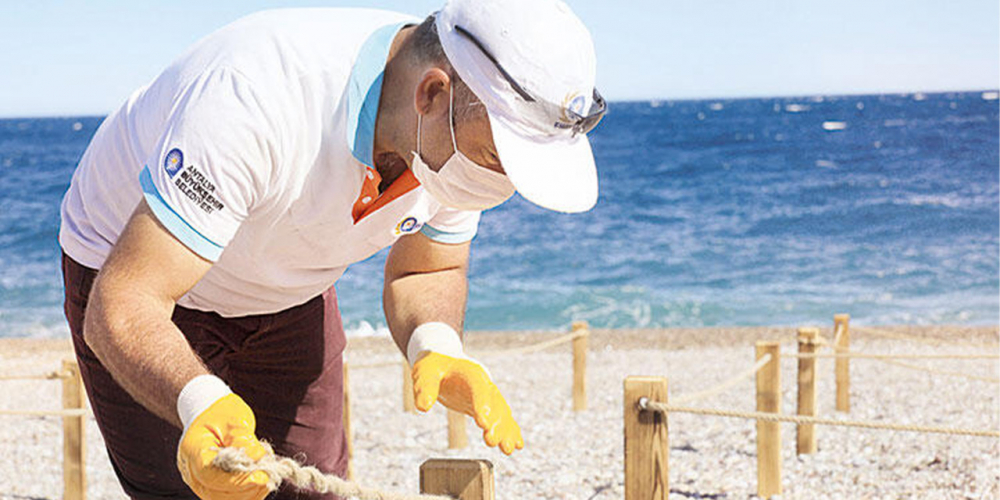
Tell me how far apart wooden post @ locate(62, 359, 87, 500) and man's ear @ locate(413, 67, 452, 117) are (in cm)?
348

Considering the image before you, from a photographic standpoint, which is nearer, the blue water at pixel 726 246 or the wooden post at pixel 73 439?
the wooden post at pixel 73 439

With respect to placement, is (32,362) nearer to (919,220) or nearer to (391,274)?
(391,274)

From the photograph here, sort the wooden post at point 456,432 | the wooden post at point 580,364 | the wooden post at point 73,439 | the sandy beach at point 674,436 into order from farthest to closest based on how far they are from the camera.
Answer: the wooden post at point 580,364
the wooden post at point 456,432
the sandy beach at point 674,436
the wooden post at point 73,439

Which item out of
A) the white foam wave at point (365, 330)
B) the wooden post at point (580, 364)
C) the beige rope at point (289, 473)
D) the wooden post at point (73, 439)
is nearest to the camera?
the beige rope at point (289, 473)

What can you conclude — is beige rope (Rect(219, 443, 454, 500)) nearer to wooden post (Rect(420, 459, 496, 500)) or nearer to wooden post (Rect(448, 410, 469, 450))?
wooden post (Rect(420, 459, 496, 500))

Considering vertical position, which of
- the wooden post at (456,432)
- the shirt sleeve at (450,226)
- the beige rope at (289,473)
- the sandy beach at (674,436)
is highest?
the shirt sleeve at (450,226)

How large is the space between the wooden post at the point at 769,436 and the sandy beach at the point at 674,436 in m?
0.19

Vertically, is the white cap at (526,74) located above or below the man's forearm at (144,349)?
above

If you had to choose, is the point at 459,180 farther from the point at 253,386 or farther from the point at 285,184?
the point at 253,386

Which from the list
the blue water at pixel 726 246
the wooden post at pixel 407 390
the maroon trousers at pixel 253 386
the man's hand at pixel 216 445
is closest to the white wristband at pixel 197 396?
the man's hand at pixel 216 445

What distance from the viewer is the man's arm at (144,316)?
1630 mm

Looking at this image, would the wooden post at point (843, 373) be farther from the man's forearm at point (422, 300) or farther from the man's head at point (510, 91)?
the man's head at point (510, 91)

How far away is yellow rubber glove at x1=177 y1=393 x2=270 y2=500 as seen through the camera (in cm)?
153

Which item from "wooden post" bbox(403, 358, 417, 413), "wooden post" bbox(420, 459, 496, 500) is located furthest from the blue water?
"wooden post" bbox(420, 459, 496, 500)
